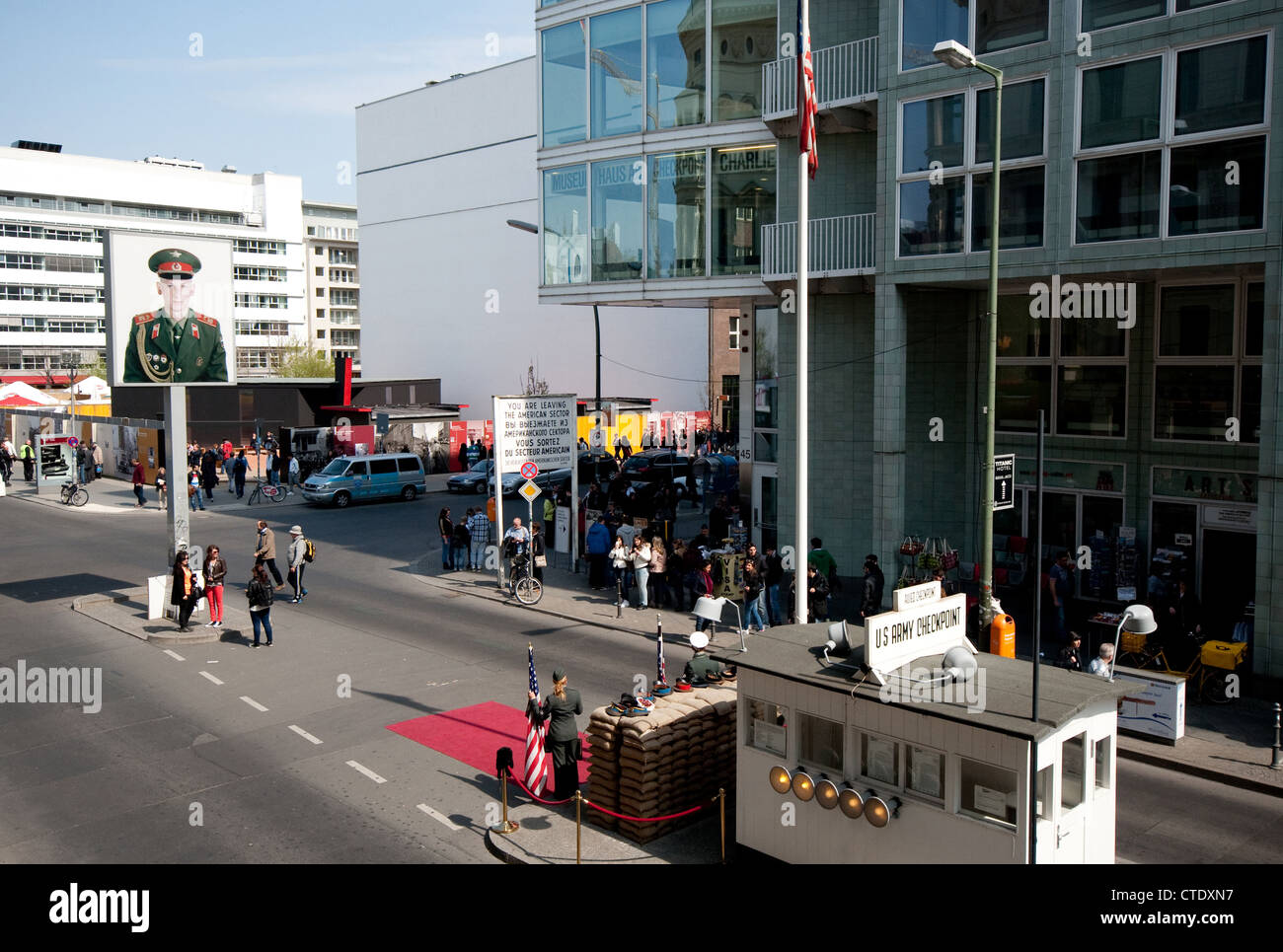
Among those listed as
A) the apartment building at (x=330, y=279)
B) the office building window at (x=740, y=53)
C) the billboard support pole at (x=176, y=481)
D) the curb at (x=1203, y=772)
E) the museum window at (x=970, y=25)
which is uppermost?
the apartment building at (x=330, y=279)

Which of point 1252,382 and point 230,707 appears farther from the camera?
point 1252,382

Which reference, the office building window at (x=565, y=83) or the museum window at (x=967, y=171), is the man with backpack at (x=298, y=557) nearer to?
the office building window at (x=565, y=83)

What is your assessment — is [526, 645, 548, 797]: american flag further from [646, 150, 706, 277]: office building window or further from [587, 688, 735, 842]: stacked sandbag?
[646, 150, 706, 277]: office building window

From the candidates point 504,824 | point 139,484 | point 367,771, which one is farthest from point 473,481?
point 504,824

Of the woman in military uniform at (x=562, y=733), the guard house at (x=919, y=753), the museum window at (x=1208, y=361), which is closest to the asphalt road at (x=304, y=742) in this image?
the woman in military uniform at (x=562, y=733)

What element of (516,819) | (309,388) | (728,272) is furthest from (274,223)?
(516,819)

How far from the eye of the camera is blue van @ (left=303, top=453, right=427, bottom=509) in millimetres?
40156

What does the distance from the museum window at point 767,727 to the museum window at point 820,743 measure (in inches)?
7.1

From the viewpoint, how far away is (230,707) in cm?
1627

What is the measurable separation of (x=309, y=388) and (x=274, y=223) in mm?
55730

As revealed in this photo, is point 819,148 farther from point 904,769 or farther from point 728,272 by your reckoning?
point 904,769

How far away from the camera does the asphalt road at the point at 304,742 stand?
11445 mm

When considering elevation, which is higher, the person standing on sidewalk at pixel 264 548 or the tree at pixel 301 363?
the tree at pixel 301 363

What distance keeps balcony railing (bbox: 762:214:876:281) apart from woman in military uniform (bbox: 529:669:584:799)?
13500mm
